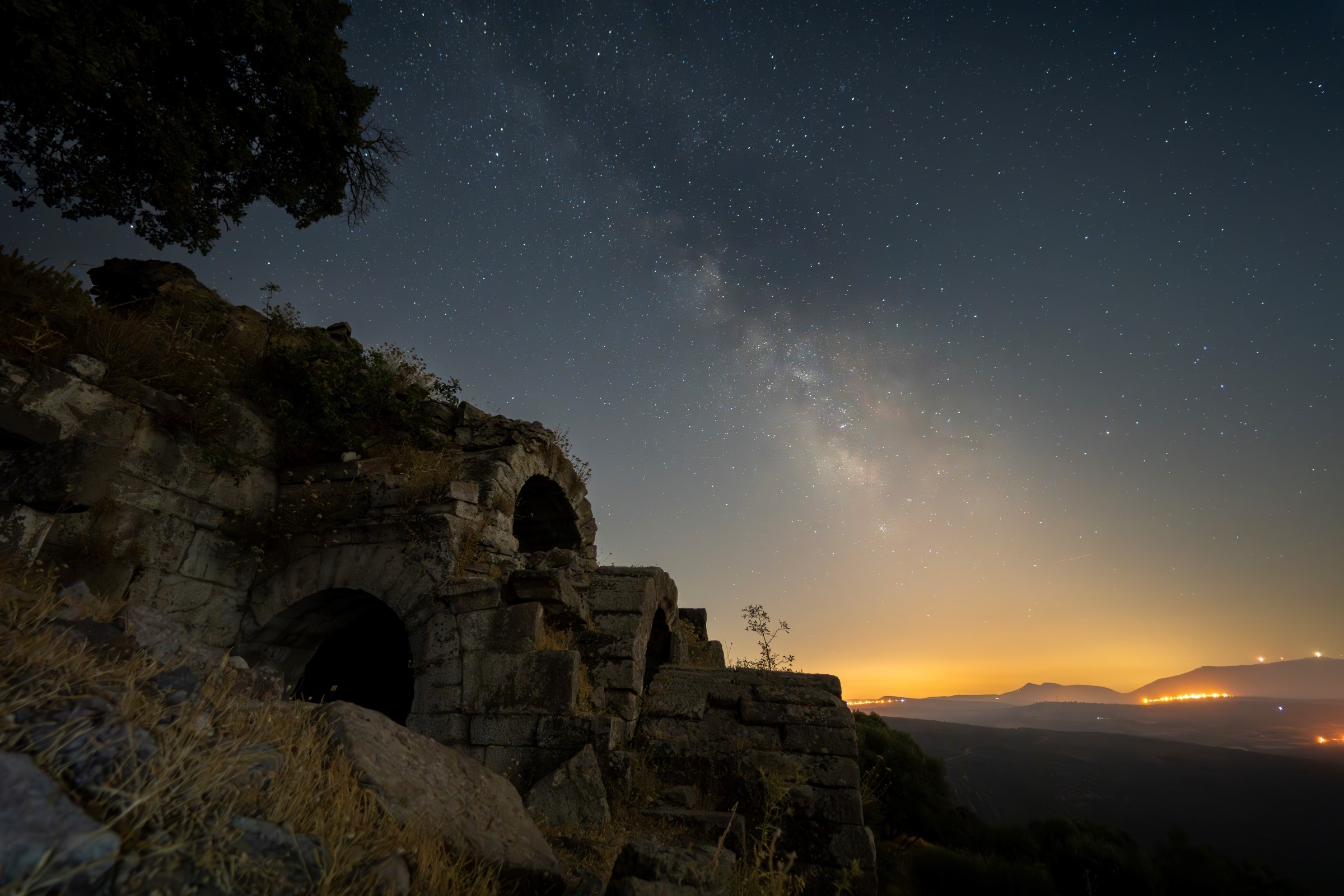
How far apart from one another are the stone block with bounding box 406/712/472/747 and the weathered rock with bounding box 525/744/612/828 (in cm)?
106

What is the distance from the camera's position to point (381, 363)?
23.4ft

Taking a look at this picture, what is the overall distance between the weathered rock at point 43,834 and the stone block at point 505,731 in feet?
12.2

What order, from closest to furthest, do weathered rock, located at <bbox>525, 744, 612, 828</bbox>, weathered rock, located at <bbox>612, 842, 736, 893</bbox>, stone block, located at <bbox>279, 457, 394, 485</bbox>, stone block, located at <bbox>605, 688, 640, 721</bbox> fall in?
weathered rock, located at <bbox>612, 842, 736, 893</bbox>, weathered rock, located at <bbox>525, 744, 612, 828</bbox>, stone block, located at <bbox>605, 688, 640, 721</bbox>, stone block, located at <bbox>279, 457, 394, 485</bbox>

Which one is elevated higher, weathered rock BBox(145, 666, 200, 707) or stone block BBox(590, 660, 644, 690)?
stone block BBox(590, 660, 644, 690)

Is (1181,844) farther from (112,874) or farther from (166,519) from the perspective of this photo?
(166,519)

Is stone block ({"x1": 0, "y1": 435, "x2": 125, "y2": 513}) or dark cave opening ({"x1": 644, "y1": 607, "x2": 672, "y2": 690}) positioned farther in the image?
dark cave opening ({"x1": 644, "y1": 607, "x2": 672, "y2": 690})

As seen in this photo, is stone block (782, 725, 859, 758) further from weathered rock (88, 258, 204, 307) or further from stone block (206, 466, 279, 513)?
weathered rock (88, 258, 204, 307)

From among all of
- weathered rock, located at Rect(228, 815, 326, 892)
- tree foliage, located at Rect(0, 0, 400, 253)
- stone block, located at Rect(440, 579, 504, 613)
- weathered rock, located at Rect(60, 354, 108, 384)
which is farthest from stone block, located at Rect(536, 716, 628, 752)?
tree foliage, located at Rect(0, 0, 400, 253)

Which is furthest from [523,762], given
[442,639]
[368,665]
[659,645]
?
[368,665]

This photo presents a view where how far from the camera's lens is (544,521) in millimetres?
8828

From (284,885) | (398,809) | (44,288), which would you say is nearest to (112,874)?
(284,885)

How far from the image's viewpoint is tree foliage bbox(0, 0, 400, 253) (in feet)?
17.2

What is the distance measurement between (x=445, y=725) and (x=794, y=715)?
3217 millimetres

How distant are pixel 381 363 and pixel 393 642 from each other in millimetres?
4607
